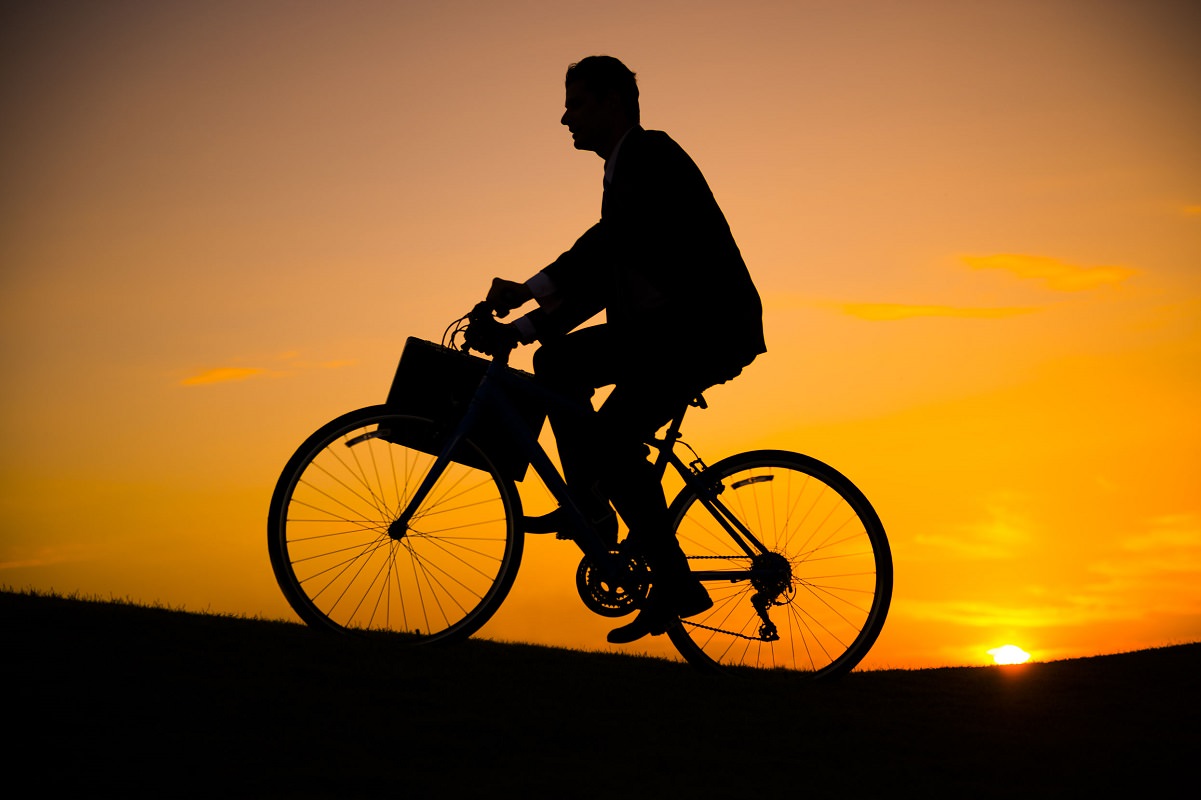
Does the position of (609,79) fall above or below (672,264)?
above

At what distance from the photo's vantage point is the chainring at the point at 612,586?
16.2 ft

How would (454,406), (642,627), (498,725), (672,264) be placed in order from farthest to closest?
(454,406)
(642,627)
(672,264)
(498,725)

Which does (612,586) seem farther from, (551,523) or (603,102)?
(603,102)

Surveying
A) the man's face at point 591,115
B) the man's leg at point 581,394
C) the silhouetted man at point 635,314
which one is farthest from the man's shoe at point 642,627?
the man's face at point 591,115

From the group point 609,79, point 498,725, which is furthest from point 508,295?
point 498,725

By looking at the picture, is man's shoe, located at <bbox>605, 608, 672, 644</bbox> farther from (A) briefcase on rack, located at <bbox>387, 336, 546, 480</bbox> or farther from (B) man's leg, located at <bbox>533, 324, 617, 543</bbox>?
(A) briefcase on rack, located at <bbox>387, 336, 546, 480</bbox>

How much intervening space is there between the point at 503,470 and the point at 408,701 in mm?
1175

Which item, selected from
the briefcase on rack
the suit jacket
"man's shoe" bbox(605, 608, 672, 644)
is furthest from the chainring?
the suit jacket

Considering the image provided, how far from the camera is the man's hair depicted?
4734mm

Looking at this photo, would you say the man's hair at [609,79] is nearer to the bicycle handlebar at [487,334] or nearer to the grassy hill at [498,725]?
the bicycle handlebar at [487,334]

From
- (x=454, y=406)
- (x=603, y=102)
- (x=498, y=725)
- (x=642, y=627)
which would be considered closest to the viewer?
(x=498, y=725)

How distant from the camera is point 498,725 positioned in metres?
4.02

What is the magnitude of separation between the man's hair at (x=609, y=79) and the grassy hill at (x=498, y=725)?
247cm

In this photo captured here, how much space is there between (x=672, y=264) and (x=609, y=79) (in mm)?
845
